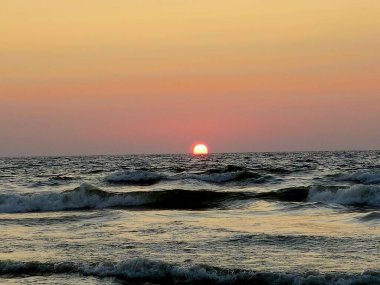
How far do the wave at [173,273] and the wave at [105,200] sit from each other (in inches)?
594

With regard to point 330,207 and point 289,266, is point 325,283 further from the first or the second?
point 330,207

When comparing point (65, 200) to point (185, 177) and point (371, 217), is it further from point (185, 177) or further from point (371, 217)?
point (371, 217)

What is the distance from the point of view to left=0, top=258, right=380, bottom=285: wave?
11508 mm

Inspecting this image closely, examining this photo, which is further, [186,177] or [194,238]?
[186,177]

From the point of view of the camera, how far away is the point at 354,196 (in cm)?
2761

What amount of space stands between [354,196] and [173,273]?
17.1m

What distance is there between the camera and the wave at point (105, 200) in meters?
29.3

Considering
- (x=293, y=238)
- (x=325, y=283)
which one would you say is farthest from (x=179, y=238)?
(x=325, y=283)

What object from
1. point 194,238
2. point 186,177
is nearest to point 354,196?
point 194,238

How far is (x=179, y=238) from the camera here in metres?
16.6

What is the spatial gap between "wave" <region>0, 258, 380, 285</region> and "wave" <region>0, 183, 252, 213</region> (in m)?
15.1

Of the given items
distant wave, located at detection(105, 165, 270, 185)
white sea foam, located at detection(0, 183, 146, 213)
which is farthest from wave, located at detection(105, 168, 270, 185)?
white sea foam, located at detection(0, 183, 146, 213)

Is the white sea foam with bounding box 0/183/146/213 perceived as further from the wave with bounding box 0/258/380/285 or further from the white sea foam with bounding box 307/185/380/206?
the wave with bounding box 0/258/380/285

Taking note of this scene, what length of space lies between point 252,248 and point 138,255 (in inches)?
107
